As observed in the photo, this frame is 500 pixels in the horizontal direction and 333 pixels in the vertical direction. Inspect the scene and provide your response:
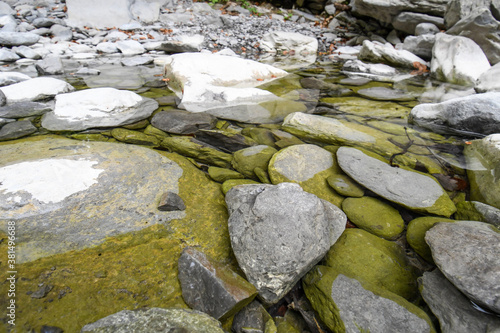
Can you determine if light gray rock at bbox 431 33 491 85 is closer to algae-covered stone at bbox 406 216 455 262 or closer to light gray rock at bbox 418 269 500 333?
algae-covered stone at bbox 406 216 455 262

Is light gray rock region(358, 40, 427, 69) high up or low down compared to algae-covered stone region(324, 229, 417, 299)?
up

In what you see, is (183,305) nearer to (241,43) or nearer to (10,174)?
(10,174)

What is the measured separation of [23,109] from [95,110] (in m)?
1.00

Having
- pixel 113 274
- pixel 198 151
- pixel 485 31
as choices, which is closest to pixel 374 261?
pixel 113 274

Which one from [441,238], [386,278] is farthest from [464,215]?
[386,278]

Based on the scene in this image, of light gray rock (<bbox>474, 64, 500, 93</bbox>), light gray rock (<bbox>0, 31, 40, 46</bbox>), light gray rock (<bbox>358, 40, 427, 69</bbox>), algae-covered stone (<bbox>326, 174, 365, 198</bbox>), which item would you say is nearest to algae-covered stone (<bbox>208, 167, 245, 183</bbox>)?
algae-covered stone (<bbox>326, 174, 365, 198</bbox>)

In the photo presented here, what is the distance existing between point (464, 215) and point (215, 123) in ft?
8.79

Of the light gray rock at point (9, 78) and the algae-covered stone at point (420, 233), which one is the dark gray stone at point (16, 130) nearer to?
the light gray rock at point (9, 78)

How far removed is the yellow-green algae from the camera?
132 centimetres

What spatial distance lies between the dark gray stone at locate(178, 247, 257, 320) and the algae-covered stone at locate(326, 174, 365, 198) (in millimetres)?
1180

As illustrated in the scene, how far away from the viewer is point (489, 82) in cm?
472

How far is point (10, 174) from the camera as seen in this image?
2098 millimetres

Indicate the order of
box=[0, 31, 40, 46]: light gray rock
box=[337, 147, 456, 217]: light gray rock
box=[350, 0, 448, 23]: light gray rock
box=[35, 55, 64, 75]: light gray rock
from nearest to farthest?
1. box=[337, 147, 456, 217]: light gray rock
2. box=[35, 55, 64, 75]: light gray rock
3. box=[0, 31, 40, 46]: light gray rock
4. box=[350, 0, 448, 23]: light gray rock

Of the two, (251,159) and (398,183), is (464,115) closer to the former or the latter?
(398,183)
